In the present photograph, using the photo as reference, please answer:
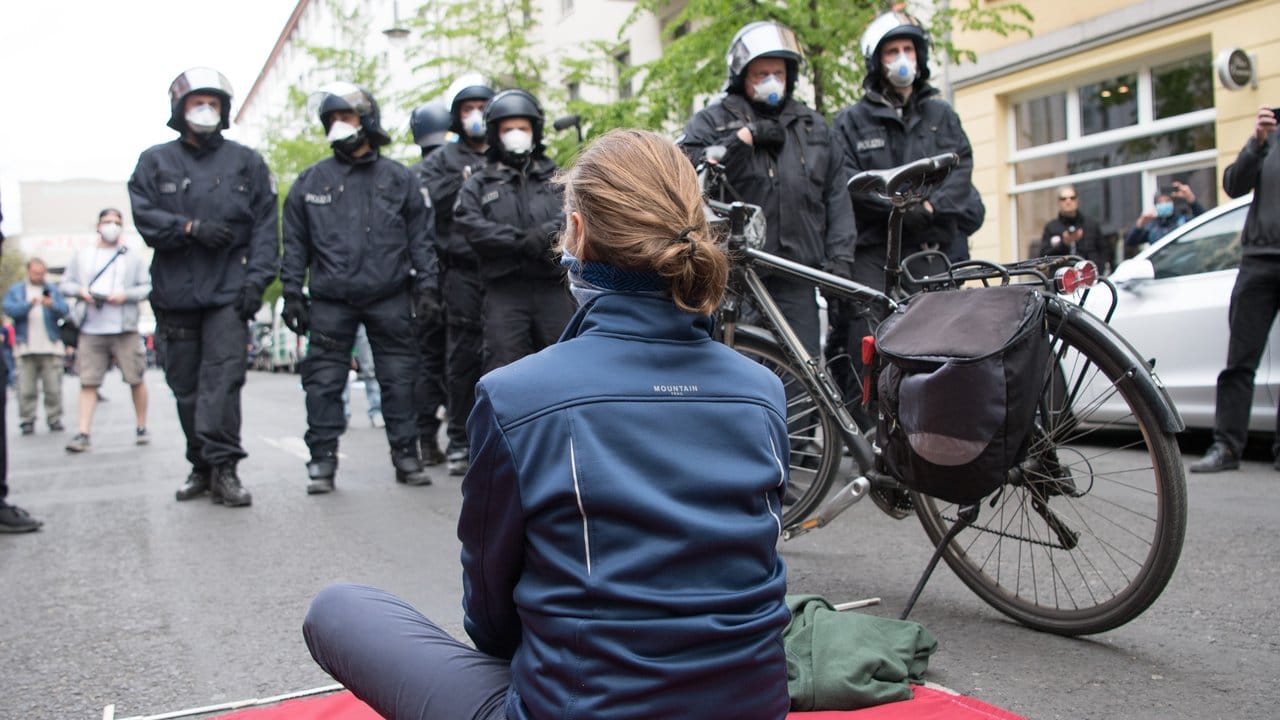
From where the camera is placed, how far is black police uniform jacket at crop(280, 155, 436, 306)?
6.94 metres

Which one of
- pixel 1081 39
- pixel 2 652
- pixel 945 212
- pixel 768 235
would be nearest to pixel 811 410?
pixel 768 235

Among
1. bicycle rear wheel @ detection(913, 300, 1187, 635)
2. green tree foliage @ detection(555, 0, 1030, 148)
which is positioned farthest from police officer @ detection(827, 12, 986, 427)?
green tree foliage @ detection(555, 0, 1030, 148)

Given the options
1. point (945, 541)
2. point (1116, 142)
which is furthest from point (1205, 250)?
point (1116, 142)

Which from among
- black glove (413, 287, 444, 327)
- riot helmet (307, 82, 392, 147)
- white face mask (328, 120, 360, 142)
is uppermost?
riot helmet (307, 82, 392, 147)

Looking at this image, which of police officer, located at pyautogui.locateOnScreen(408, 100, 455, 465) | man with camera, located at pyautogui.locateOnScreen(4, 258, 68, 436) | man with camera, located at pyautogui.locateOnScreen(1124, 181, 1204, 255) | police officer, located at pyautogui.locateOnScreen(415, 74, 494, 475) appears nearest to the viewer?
police officer, located at pyautogui.locateOnScreen(415, 74, 494, 475)

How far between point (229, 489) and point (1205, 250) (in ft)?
20.0

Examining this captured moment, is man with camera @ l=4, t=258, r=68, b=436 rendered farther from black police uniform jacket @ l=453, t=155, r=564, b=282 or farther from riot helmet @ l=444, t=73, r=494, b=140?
black police uniform jacket @ l=453, t=155, r=564, b=282

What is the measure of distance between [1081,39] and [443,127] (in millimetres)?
8298

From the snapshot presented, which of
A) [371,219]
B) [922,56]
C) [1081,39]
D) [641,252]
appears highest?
[1081,39]

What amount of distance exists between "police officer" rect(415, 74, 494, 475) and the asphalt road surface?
0.65 m

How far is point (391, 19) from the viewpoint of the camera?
44.4 metres

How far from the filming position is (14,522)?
6023 mm

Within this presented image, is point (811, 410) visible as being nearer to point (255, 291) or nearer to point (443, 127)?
point (255, 291)

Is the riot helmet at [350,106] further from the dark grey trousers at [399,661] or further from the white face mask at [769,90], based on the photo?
the dark grey trousers at [399,661]
